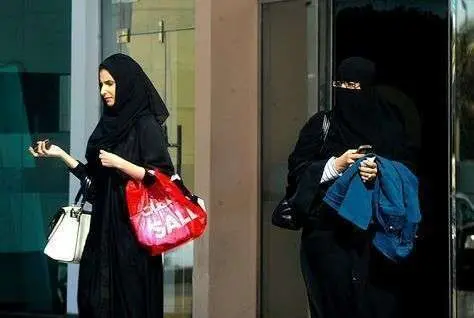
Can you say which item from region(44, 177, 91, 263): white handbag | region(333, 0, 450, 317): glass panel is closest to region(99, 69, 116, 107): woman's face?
region(44, 177, 91, 263): white handbag

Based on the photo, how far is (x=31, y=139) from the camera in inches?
286

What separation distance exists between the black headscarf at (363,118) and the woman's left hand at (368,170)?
6.9 inches

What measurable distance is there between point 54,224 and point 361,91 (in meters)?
1.70

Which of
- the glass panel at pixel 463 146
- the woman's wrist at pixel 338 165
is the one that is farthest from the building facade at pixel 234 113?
the woman's wrist at pixel 338 165

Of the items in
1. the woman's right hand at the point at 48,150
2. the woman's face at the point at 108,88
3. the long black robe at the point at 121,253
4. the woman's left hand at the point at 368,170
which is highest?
the woman's face at the point at 108,88

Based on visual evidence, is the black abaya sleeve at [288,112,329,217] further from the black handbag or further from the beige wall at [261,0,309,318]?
the beige wall at [261,0,309,318]

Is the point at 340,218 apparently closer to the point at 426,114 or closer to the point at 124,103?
the point at 124,103

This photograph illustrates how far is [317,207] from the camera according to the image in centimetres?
418

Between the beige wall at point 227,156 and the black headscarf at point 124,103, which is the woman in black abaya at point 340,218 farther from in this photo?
the beige wall at point 227,156

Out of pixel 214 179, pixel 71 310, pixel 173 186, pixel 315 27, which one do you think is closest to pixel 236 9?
pixel 315 27

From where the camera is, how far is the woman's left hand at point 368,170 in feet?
12.9

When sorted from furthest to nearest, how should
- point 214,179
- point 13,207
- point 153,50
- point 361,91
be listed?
point 13,207
point 153,50
point 214,179
point 361,91

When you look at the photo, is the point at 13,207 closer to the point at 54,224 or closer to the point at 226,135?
the point at 226,135

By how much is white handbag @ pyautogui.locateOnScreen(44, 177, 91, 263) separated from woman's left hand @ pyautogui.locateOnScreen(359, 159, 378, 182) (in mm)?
1423
